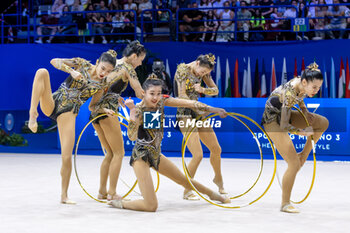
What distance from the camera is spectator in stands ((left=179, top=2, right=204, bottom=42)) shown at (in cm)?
1170

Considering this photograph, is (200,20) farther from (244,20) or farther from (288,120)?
(288,120)

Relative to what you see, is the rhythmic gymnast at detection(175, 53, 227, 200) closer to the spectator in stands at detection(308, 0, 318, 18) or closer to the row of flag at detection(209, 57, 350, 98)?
the row of flag at detection(209, 57, 350, 98)

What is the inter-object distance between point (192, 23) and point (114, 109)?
6584 millimetres

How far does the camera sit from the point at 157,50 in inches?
451

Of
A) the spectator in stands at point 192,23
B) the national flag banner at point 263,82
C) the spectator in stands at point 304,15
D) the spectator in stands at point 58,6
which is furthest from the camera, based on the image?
the spectator in stands at point 58,6

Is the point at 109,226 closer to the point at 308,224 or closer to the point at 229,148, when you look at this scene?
the point at 308,224

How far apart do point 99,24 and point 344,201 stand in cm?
790

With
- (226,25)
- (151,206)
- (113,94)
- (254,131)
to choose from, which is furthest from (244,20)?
(151,206)

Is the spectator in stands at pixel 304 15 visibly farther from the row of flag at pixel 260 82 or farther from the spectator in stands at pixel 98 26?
the spectator in stands at pixel 98 26

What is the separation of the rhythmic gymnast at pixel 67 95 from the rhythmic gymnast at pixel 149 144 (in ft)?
1.83

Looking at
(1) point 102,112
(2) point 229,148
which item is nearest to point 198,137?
(1) point 102,112

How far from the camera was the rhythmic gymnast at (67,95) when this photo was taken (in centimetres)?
543

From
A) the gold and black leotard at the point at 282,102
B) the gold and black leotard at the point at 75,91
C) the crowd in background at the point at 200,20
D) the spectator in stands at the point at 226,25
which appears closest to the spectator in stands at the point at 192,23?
the crowd in background at the point at 200,20

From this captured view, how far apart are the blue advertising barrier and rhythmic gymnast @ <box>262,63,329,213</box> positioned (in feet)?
12.1
